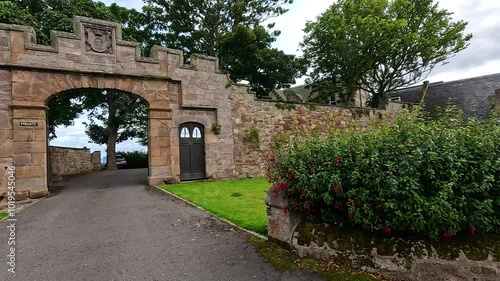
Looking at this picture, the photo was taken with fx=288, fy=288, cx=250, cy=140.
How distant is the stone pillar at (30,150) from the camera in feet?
32.2

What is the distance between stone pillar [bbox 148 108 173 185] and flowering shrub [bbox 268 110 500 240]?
8984 millimetres

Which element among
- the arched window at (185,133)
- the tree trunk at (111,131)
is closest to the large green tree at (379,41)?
the arched window at (185,133)

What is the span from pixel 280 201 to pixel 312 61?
24.4 meters

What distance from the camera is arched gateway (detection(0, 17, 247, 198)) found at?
986 cm

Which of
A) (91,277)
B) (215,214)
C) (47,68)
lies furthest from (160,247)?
(47,68)

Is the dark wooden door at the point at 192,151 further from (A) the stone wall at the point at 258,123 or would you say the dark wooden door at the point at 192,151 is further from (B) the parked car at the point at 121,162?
(B) the parked car at the point at 121,162

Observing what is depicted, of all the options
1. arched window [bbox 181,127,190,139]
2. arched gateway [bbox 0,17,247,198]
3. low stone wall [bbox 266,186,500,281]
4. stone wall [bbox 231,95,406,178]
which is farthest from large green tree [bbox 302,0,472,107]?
low stone wall [bbox 266,186,500,281]

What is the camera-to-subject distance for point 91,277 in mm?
3834

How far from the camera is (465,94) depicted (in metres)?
25.7

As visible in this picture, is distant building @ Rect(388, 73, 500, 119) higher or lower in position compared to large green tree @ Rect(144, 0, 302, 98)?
lower

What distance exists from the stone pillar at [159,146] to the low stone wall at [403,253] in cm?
900

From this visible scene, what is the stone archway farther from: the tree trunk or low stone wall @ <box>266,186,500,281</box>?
the tree trunk

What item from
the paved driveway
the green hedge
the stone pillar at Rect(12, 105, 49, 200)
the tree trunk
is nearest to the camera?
the paved driveway

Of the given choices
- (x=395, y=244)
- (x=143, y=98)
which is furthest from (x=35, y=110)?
(x=395, y=244)
